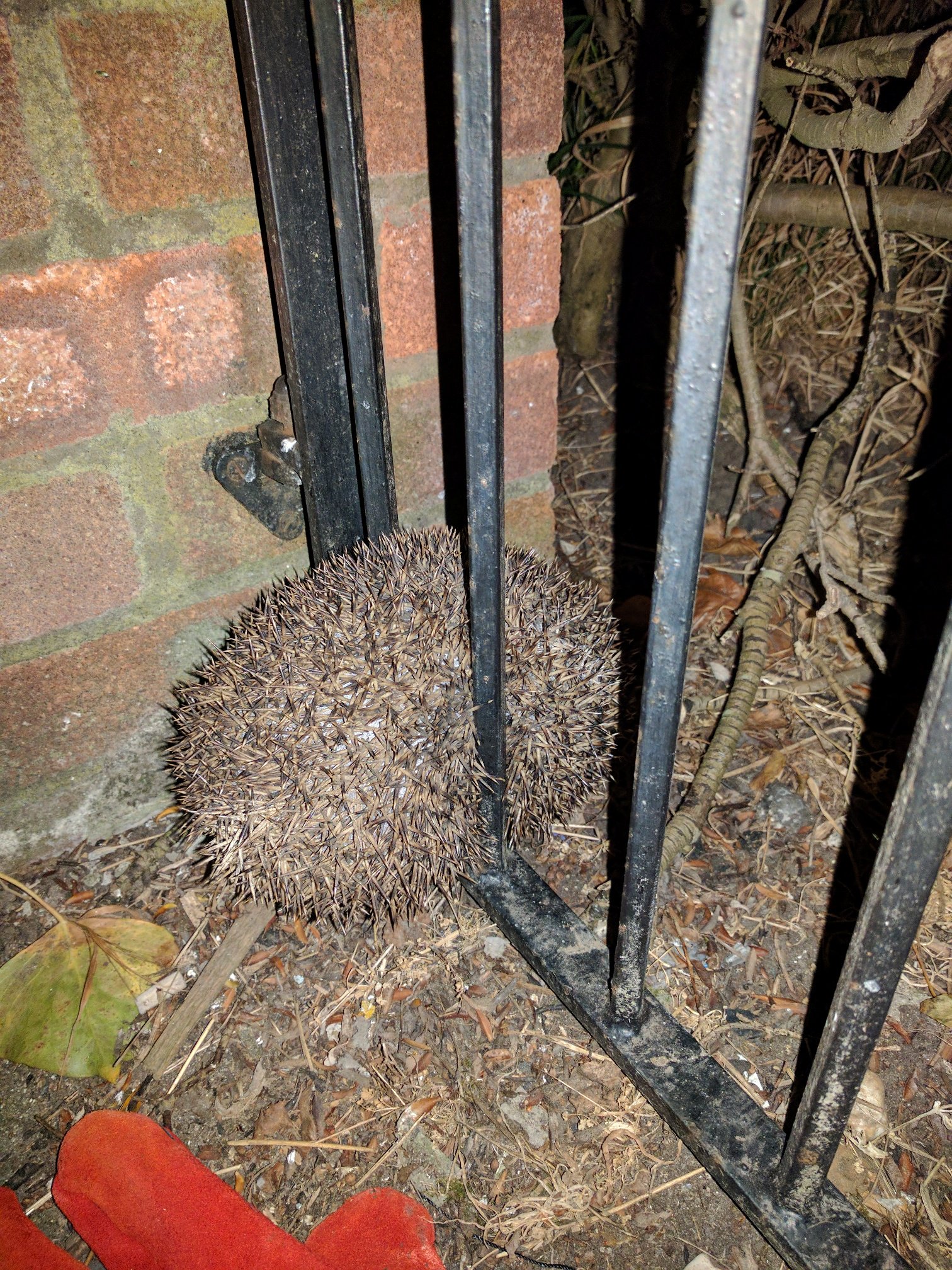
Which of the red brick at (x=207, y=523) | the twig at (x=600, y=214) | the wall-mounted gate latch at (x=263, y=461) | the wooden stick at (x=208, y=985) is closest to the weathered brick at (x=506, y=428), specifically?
the wall-mounted gate latch at (x=263, y=461)

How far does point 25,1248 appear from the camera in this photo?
151 centimetres

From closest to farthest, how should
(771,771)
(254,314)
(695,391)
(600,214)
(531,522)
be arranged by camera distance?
(695,391), (254,314), (771,771), (531,522), (600,214)

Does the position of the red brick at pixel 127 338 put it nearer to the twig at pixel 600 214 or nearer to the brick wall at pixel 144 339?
the brick wall at pixel 144 339

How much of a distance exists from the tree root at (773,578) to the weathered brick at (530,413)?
823 mm

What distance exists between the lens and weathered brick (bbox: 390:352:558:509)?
2.26 m

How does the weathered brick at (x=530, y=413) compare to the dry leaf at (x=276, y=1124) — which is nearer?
the dry leaf at (x=276, y=1124)

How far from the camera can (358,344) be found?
195 centimetres

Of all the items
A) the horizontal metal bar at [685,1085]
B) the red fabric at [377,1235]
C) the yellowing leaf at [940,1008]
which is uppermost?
the horizontal metal bar at [685,1085]

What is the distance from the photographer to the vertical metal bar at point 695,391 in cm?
81

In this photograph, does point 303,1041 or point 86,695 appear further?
point 86,695

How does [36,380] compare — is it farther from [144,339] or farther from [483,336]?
[483,336]

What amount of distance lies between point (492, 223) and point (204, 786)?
1221mm

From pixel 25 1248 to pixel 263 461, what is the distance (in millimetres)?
1696

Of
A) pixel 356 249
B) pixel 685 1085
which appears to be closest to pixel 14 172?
pixel 356 249
